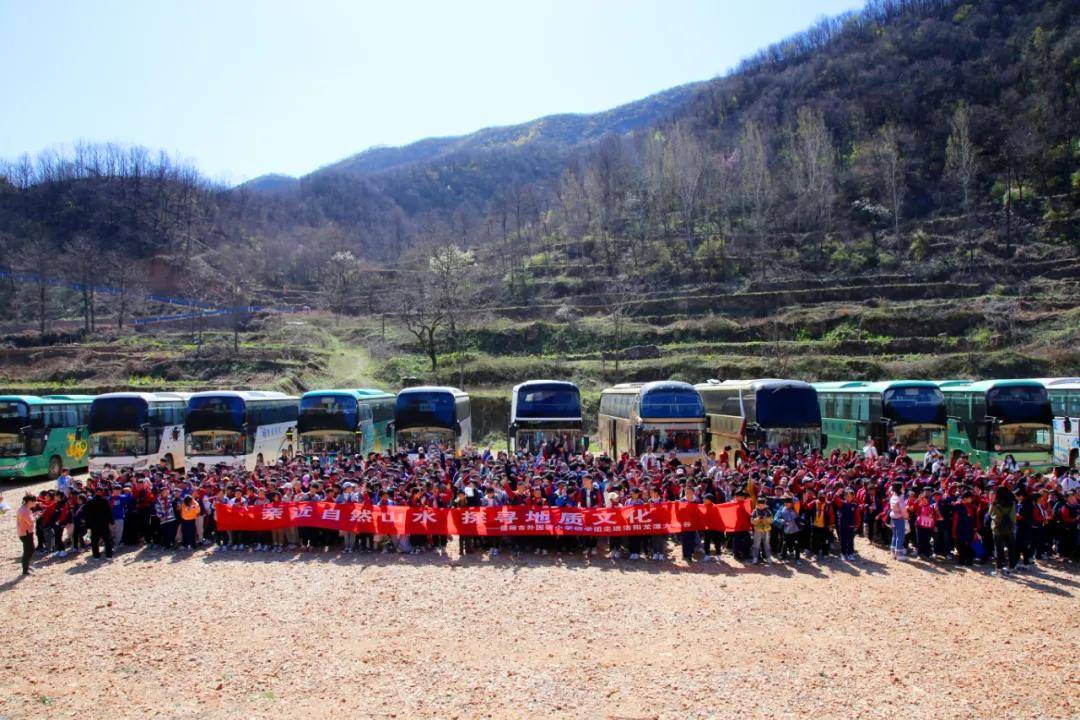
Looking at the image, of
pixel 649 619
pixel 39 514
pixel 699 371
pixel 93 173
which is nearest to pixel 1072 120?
pixel 699 371

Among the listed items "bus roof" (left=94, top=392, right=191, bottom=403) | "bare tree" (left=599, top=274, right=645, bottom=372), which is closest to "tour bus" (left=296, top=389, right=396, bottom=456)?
"bus roof" (left=94, top=392, right=191, bottom=403)

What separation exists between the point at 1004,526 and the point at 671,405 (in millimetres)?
10574

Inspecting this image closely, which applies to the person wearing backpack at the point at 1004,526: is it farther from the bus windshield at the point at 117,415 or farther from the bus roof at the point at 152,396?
the bus roof at the point at 152,396

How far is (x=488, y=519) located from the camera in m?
15.3

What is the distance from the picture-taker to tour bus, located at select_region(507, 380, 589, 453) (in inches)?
981

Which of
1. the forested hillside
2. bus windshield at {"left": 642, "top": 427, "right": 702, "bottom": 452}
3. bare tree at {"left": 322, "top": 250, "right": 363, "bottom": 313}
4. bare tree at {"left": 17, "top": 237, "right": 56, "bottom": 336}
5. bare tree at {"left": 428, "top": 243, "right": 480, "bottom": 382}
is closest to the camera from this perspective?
bus windshield at {"left": 642, "top": 427, "right": 702, "bottom": 452}

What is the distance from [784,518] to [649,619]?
455cm

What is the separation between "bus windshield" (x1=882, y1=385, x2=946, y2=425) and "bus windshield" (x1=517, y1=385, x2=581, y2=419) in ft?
33.0

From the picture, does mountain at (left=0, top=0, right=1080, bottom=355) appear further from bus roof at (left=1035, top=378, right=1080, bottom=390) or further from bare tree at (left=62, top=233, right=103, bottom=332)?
bus roof at (left=1035, top=378, right=1080, bottom=390)

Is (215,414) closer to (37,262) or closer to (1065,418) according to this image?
(1065,418)

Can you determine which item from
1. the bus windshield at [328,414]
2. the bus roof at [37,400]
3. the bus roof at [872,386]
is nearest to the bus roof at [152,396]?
the bus roof at [37,400]

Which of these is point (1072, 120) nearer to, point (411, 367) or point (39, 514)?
point (411, 367)

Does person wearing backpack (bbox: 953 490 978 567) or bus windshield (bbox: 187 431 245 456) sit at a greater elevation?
bus windshield (bbox: 187 431 245 456)

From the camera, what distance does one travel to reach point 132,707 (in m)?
8.52
